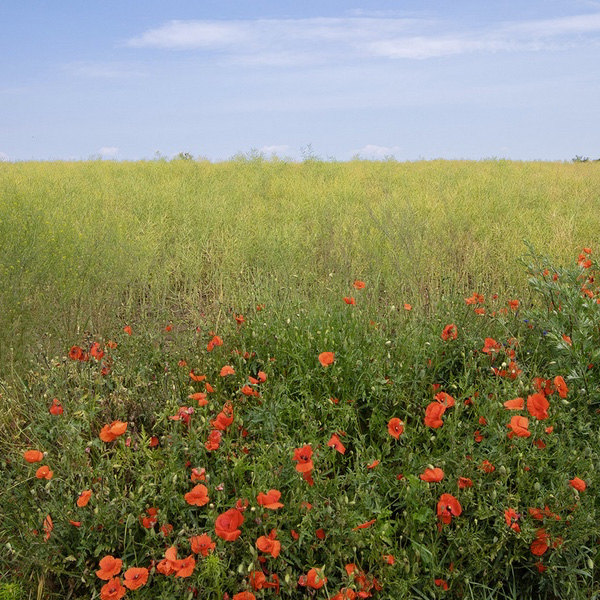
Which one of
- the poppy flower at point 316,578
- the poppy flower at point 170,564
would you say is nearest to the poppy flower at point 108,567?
the poppy flower at point 170,564

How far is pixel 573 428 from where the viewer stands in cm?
241

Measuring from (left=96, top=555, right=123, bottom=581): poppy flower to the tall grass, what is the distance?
1644 mm

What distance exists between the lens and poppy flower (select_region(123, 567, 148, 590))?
5.77ft

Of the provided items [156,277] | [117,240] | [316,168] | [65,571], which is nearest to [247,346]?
[65,571]

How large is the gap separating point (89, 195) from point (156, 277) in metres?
2.90

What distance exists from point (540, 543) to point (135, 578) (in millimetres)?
1267

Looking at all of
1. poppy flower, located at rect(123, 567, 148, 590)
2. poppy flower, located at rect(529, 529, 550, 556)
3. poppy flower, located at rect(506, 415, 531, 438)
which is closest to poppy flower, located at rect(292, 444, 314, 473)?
poppy flower, located at rect(123, 567, 148, 590)

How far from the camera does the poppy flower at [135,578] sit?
1759mm

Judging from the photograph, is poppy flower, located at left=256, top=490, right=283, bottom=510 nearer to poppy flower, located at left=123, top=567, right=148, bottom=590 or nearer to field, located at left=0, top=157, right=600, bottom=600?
field, located at left=0, top=157, right=600, bottom=600

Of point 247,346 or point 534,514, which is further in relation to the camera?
point 247,346

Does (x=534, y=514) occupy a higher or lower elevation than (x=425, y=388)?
lower

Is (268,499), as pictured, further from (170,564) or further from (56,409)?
(56,409)

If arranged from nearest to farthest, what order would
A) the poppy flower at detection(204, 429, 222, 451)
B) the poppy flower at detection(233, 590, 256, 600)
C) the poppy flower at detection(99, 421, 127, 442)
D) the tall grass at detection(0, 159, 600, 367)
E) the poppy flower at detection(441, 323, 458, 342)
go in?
the poppy flower at detection(233, 590, 256, 600) → the poppy flower at detection(99, 421, 127, 442) → the poppy flower at detection(204, 429, 222, 451) → the poppy flower at detection(441, 323, 458, 342) → the tall grass at detection(0, 159, 600, 367)

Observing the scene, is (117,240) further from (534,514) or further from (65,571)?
(534,514)
